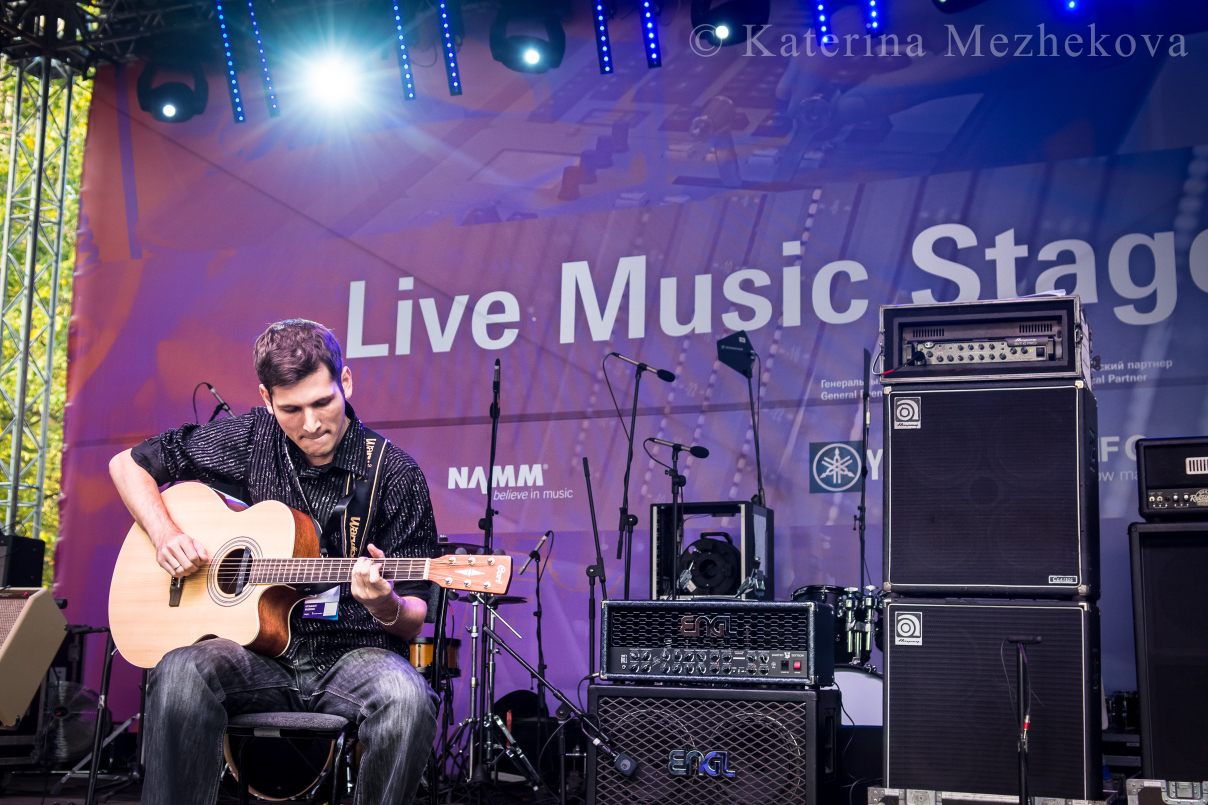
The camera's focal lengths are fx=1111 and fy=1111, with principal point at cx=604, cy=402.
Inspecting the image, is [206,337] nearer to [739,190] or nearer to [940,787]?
[739,190]

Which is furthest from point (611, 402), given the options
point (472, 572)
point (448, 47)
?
point (472, 572)

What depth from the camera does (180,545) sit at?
2.80 metres

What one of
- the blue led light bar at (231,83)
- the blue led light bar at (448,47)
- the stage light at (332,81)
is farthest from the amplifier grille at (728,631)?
the blue led light bar at (231,83)

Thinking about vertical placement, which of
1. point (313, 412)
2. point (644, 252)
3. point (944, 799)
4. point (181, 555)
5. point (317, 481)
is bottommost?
point (944, 799)

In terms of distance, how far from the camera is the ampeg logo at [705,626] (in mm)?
3426

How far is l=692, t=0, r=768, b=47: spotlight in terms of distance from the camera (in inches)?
244

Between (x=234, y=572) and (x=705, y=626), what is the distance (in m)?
1.43

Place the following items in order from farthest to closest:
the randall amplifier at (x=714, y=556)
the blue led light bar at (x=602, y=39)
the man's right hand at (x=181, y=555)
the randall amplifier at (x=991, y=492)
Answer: the blue led light bar at (x=602, y=39)
the randall amplifier at (x=714, y=556)
the randall amplifier at (x=991, y=492)
the man's right hand at (x=181, y=555)

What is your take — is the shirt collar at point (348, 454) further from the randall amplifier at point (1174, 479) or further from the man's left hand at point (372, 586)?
the randall amplifier at point (1174, 479)

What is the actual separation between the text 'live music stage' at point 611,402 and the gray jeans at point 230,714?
0.04ft

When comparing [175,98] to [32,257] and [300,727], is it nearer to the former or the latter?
[32,257]

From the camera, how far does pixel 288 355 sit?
2879 mm

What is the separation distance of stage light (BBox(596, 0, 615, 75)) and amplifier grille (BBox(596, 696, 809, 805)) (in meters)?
4.23

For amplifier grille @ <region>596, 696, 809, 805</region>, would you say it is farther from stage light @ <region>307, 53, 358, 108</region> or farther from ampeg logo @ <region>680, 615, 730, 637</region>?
stage light @ <region>307, 53, 358, 108</region>
